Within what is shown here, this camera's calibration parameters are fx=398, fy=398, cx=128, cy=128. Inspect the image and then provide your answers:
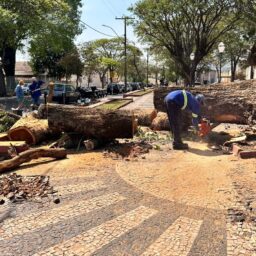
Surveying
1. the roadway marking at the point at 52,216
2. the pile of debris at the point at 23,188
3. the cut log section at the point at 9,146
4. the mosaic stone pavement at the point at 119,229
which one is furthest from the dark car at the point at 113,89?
the roadway marking at the point at 52,216

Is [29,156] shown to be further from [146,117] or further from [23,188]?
[146,117]

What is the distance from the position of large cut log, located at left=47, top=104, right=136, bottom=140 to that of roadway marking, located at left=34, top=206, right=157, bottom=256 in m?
4.23

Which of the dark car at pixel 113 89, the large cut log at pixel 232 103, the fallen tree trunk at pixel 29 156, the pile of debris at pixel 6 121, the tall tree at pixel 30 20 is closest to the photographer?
the fallen tree trunk at pixel 29 156

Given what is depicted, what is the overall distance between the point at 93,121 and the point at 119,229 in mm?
4942

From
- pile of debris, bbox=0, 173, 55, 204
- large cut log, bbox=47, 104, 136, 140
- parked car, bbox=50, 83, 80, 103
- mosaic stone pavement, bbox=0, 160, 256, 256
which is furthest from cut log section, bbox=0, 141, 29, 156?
parked car, bbox=50, 83, 80, 103

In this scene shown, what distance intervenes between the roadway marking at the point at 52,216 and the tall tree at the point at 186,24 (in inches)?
1058

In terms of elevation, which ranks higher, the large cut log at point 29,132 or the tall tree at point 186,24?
the tall tree at point 186,24

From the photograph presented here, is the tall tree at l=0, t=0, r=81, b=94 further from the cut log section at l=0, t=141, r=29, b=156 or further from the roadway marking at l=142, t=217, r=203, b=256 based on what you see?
the roadway marking at l=142, t=217, r=203, b=256

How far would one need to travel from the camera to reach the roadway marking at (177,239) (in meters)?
4.45

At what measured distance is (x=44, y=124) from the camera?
10719mm

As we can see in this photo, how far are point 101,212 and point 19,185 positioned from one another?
1.86 m

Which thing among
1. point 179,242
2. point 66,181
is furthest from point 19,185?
point 179,242

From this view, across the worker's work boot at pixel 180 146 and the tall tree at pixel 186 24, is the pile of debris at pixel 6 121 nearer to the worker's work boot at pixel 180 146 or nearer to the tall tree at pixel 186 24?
the worker's work boot at pixel 180 146

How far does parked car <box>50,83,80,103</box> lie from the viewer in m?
25.8
